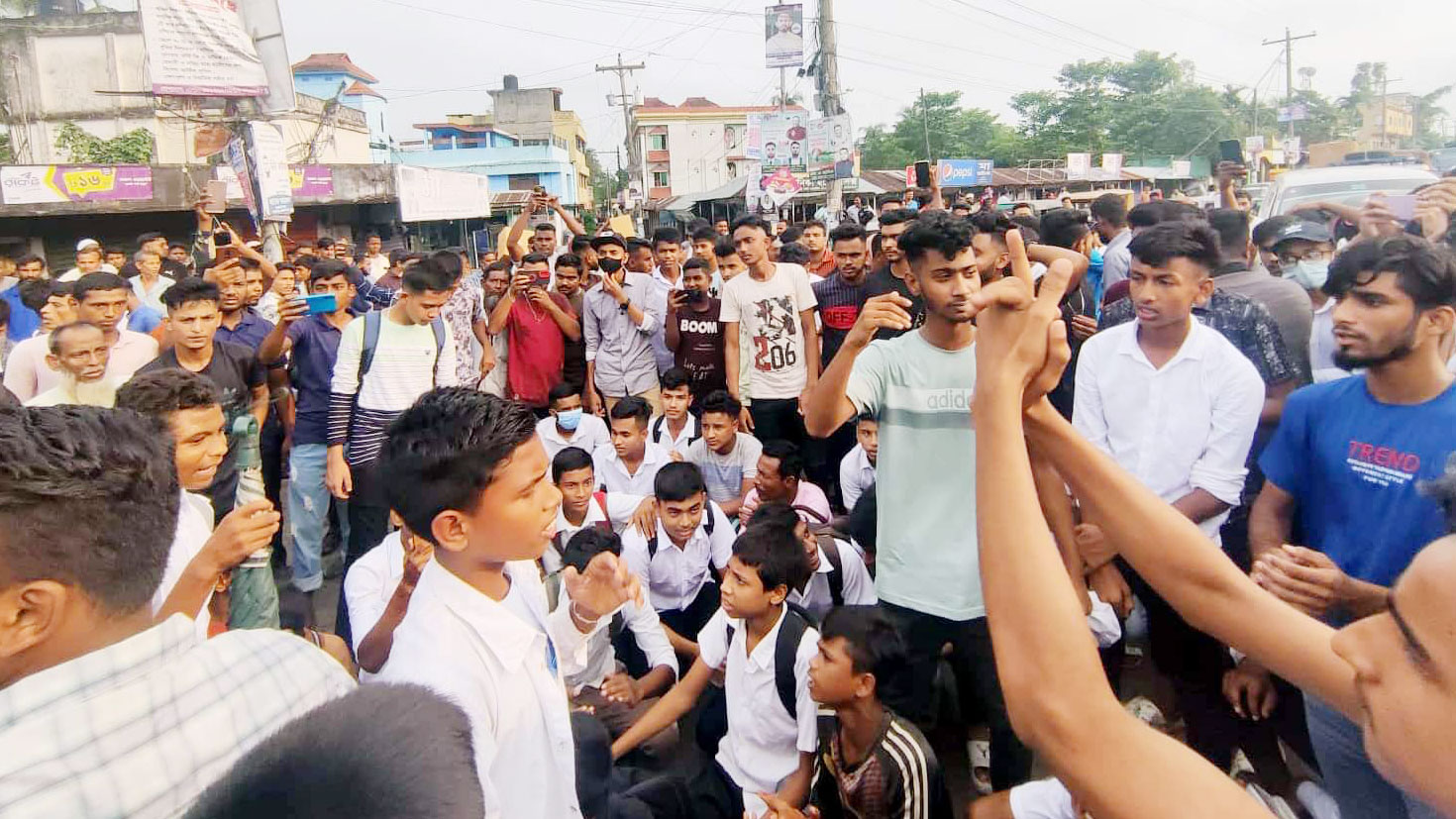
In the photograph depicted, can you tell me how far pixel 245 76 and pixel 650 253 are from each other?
20.4 ft

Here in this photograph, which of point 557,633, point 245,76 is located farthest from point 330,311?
point 245,76

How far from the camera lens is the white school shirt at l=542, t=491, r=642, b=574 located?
371 centimetres

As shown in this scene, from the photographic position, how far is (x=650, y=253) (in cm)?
778

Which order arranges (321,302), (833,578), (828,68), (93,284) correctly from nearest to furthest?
(833,578), (321,302), (93,284), (828,68)

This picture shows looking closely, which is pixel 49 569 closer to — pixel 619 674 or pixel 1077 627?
pixel 1077 627

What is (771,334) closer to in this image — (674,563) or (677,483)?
(677,483)

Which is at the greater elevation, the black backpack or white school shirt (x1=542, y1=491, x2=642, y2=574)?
white school shirt (x1=542, y1=491, x2=642, y2=574)

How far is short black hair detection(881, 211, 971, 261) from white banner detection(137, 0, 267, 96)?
34.2ft

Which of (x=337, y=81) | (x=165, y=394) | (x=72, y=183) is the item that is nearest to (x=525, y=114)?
(x=337, y=81)

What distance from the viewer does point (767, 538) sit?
298 cm

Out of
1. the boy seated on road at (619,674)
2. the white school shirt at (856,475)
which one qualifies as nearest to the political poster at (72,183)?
the boy seated on road at (619,674)

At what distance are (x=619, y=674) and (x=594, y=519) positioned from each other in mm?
909

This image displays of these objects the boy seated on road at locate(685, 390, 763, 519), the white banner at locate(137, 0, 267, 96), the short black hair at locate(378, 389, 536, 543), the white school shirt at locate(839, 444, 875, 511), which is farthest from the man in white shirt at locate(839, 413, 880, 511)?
the white banner at locate(137, 0, 267, 96)

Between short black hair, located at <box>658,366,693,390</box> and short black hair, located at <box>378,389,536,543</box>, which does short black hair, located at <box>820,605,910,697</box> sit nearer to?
short black hair, located at <box>378,389,536,543</box>
